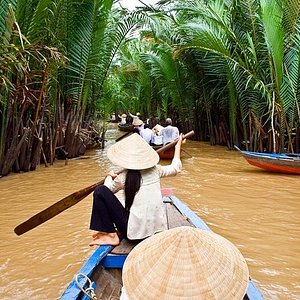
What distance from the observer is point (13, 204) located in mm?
6180

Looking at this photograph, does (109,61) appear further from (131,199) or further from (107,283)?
(107,283)

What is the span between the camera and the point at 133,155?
3.04 meters

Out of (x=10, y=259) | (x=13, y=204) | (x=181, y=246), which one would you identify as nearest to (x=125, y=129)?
(x=13, y=204)

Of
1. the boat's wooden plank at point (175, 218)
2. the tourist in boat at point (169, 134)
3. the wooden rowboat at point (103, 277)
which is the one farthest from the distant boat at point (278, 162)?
the wooden rowboat at point (103, 277)

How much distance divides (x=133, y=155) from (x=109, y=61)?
9.27 metres

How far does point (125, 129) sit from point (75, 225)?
57.1 feet

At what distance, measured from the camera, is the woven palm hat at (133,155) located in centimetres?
299

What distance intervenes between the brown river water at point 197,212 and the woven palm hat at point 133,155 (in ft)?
3.98

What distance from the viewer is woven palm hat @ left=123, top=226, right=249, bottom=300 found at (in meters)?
1.49

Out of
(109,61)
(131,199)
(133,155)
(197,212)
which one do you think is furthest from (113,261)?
(109,61)

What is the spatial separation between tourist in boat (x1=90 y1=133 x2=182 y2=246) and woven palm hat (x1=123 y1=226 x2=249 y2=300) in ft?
4.63

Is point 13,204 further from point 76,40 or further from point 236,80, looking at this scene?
point 236,80

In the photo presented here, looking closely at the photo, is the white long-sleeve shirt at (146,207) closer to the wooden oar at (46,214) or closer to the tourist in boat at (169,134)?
the wooden oar at (46,214)

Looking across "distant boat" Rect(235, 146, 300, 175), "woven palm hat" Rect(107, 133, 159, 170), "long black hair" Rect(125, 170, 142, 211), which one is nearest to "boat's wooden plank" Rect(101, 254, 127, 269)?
"long black hair" Rect(125, 170, 142, 211)
